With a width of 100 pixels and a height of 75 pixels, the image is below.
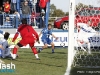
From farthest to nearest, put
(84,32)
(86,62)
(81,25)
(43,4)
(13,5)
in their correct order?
(13,5)
(43,4)
(84,32)
(81,25)
(86,62)

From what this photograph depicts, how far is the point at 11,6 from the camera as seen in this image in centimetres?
2319

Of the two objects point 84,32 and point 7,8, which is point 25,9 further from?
point 84,32

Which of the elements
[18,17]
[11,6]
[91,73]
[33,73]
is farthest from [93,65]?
[11,6]

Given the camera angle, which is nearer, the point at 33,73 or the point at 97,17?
the point at 33,73

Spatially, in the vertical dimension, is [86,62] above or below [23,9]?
below

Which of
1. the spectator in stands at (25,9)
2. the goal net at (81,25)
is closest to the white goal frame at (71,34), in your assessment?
the goal net at (81,25)

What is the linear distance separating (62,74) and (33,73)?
842mm

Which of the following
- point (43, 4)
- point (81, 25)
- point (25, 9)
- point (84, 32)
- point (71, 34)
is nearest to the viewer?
point (71, 34)

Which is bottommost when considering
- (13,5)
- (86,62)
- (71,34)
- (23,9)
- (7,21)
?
(86,62)

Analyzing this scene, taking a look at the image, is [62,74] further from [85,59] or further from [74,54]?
[85,59]

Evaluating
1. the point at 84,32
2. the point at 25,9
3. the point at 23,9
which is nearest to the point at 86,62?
the point at 84,32

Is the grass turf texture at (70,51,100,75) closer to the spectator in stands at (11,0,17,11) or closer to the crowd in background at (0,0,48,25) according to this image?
the crowd in background at (0,0,48,25)

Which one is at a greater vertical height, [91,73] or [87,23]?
[87,23]

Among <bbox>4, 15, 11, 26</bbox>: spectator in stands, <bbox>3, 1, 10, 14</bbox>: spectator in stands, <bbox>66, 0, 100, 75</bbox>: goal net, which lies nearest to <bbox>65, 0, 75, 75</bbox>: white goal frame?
<bbox>66, 0, 100, 75</bbox>: goal net
